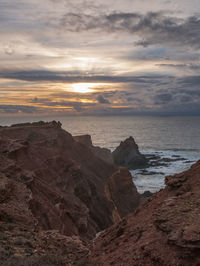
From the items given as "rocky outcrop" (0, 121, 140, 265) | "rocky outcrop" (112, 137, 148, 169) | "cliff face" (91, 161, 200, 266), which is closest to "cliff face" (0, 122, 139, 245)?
"rocky outcrop" (0, 121, 140, 265)

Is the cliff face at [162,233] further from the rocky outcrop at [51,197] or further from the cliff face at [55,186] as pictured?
the cliff face at [55,186]

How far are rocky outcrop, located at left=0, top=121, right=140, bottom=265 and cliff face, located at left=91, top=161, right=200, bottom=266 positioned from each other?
1.38m

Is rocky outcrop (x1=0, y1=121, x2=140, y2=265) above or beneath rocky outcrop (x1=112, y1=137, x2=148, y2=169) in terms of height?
above

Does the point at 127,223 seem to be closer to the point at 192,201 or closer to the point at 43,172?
the point at 192,201

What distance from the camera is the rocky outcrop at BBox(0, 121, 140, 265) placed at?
38.0 feet

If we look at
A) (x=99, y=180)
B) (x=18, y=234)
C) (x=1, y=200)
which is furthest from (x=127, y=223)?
(x=99, y=180)

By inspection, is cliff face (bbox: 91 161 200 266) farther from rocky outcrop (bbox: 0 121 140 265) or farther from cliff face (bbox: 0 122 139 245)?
cliff face (bbox: 0 122 139 245)

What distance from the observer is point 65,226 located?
21984 millimetres

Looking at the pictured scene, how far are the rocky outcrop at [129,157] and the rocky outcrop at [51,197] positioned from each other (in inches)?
1397

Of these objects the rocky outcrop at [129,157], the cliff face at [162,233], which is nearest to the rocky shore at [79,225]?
the cliff face at [162,233]

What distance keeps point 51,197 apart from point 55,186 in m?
4.68

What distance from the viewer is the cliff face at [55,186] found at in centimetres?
1772

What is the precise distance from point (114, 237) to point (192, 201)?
4097 millimetres

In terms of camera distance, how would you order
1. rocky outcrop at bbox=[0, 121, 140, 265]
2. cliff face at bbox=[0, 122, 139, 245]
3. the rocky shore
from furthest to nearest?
cliff face at bbox=[0, 122, 139, 245]
rocky outcrop at bbox=[0, 121, 140, 265]
the rocky shore
